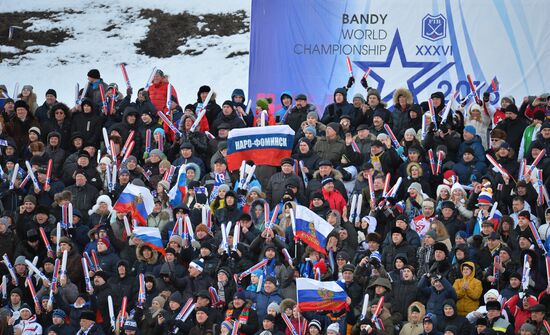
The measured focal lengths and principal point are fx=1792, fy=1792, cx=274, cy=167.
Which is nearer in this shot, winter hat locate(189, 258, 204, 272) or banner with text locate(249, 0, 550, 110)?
winter hat locate(189, 258, 204, 272)

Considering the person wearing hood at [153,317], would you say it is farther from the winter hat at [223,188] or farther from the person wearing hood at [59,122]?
the person wearing hood at [59,122]

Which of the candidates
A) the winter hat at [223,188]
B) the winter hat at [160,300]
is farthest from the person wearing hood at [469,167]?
the winter hat at [160,300]

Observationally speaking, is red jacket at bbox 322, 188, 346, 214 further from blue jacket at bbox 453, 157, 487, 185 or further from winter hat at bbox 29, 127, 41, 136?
winter hat at bbox 29, 127, 41, 136

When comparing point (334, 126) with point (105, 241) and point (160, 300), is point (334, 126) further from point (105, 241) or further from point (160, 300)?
point (160, 300)

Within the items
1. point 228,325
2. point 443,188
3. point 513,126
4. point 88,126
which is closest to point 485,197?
point 443,188

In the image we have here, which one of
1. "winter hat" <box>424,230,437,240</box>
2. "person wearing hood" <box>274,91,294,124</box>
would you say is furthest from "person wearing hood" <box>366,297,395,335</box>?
"person wearing hood" <box>274,91,294,124</box>

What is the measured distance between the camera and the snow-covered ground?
42.7m

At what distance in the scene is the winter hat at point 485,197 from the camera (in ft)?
84.9

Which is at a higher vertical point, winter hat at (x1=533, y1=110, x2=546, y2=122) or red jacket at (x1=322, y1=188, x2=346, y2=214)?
winter hat at (x1=533, y1=110, x2=546, y2=122)

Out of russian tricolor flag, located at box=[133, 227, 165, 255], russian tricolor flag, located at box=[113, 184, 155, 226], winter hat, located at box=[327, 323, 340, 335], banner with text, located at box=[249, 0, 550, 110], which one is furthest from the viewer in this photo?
banner with text, located at box=[249, 0, 550, 110]

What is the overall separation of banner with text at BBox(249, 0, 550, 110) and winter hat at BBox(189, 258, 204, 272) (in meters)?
6.97

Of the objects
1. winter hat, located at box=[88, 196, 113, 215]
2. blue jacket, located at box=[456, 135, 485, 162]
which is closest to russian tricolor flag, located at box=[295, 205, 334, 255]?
blue jacket, located at box=[456, 135, 485, 162]

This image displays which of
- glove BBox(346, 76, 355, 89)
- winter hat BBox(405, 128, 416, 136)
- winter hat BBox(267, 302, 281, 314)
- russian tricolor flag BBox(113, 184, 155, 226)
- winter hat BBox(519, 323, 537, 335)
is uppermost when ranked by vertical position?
glove BBox(346, 76, 355, 89)

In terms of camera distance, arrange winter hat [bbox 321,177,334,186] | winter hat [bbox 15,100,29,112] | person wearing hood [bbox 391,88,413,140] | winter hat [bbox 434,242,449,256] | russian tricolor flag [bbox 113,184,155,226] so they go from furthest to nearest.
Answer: winter hat [bbox 15,100,29,112]
person wearing hood [bbox 391,88,413,140]
russian tricolor flag [bbox 113,184,155,226]
winter hat [bbox 321,177,334,186]
winter hat [bbox 434,242,449,256]
